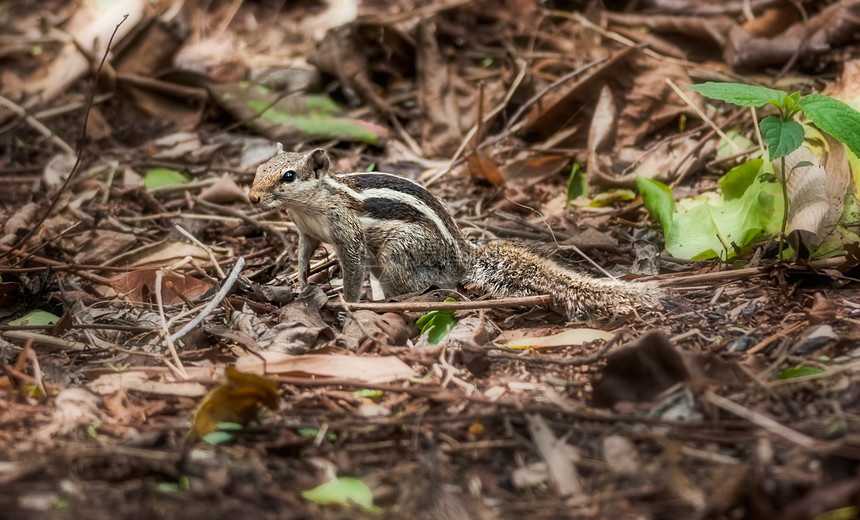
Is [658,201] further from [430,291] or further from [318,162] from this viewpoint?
[318,162]

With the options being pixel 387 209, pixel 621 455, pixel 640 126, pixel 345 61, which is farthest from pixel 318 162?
pixel 621 455

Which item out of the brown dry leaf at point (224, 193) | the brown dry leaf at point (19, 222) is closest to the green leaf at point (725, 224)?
the brown dry leaf at point (224, 193)

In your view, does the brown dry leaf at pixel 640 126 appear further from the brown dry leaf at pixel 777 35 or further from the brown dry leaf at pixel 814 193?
the brown dry leaf at pixel 814 193

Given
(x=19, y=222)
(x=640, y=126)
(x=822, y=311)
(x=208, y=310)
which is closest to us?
(x=822, y=311)

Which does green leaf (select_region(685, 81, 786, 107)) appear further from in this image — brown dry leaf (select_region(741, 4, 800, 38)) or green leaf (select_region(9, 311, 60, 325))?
green leaf (select_region(9, 311, 60, 325))

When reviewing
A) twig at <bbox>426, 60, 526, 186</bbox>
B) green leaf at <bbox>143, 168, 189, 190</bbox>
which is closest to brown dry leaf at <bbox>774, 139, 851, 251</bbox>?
twig at <bbox>426, 60, 526, 186</bbox>
